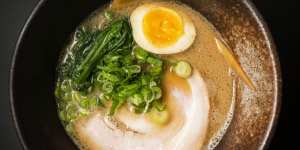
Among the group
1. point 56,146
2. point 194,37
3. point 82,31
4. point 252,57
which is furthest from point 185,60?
point 56,146

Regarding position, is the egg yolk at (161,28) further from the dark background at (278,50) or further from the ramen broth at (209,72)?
the dark background at (278,50)

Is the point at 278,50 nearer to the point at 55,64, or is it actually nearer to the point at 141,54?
the point at 141,54

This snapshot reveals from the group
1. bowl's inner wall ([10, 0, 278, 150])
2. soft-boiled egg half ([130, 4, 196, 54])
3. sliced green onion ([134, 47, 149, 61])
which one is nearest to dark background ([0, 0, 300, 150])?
bowl's inner wall ([10, 0, 278, 150])

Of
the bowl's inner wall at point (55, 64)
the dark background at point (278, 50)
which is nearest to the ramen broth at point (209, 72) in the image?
the bowl's inner wall at point (55, 64)

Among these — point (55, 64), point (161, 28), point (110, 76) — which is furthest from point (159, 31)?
point (55, 64)

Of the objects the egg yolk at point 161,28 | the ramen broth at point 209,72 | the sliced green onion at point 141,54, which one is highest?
the egg yolk at point 161,28

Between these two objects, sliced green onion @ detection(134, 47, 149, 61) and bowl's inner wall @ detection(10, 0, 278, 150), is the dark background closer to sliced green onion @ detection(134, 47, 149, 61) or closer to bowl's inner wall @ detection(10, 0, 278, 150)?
bowl's inner wall @ detection(10, 0, 278, 150)
